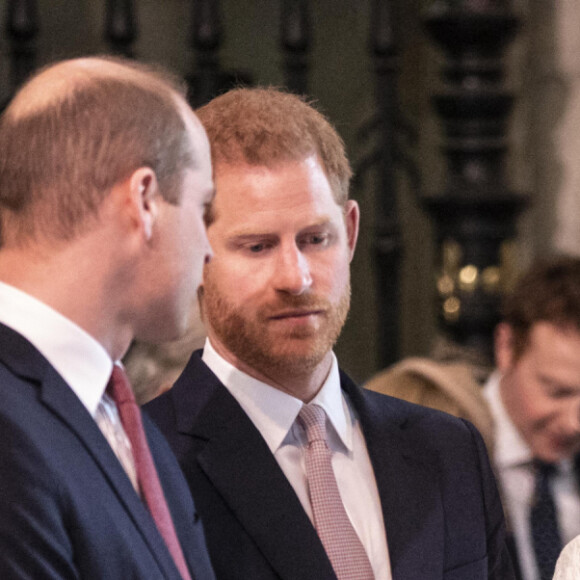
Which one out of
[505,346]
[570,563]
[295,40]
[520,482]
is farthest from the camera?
[295,40]

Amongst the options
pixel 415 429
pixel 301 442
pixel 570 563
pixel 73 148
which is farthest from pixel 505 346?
pixel 73 148

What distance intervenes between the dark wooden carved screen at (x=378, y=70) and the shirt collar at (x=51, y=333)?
196cm

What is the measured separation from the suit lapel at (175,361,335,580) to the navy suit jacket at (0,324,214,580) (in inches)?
8.7

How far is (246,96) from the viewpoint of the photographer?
4.18 feet

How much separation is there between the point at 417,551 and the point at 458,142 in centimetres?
201

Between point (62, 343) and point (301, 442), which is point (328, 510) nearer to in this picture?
point (301, 442)

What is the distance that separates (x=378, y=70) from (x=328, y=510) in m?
2.13

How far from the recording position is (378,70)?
3127 mm

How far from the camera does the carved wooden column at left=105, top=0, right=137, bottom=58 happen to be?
2.90m

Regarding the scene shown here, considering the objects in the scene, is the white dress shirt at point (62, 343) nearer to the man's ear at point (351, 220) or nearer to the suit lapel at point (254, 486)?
the suit lapel at point (254, 486)

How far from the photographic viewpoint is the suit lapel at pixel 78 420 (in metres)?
0.91

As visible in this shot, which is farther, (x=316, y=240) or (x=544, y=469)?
(x=544, y=469)

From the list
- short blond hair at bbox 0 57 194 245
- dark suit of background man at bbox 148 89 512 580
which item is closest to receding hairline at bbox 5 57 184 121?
short blond hair at bbox 0 57 194 245

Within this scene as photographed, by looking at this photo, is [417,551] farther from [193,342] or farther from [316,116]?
[193,342]
